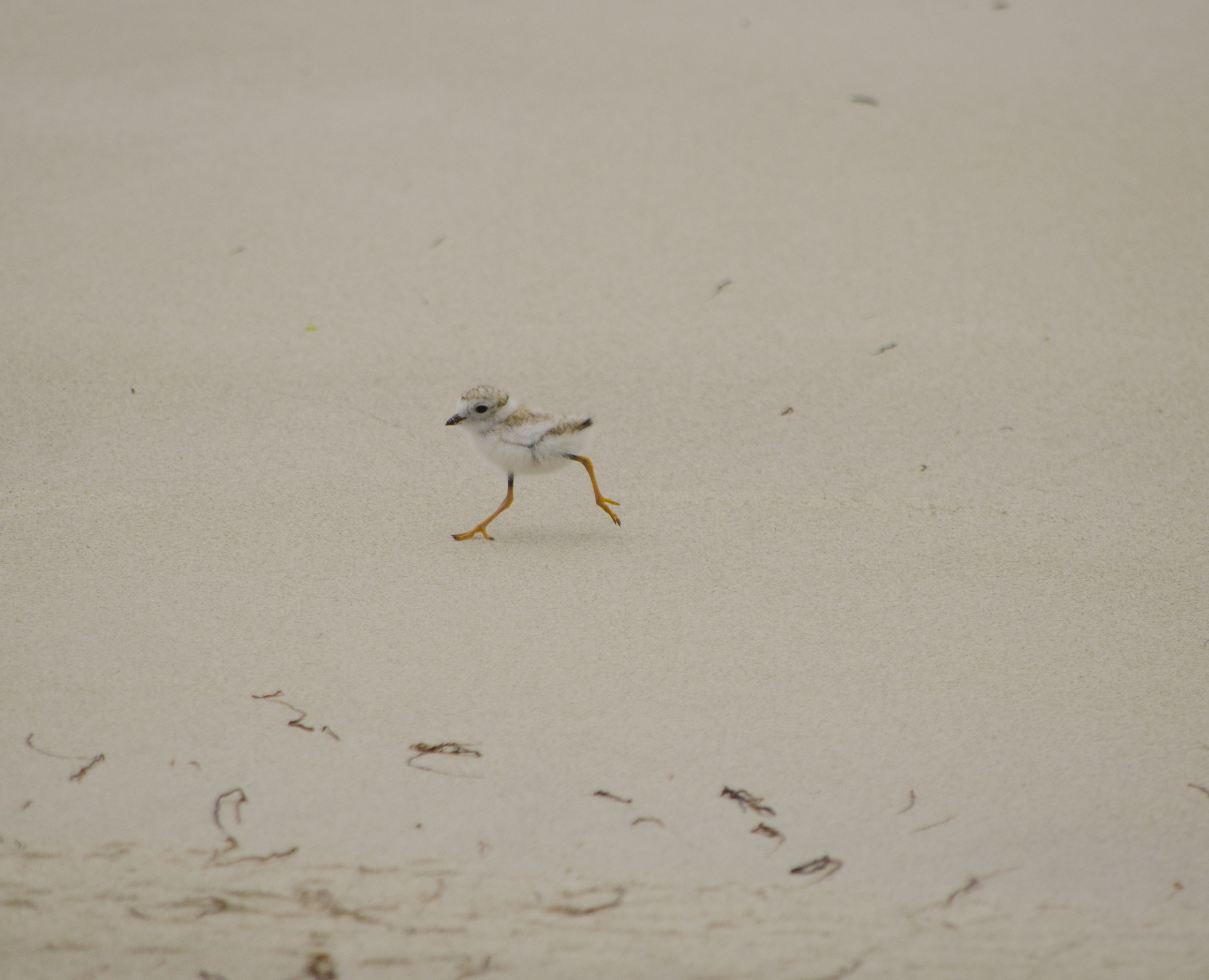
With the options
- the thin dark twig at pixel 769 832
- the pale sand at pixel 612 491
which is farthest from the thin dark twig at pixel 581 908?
the thin dark twig at pixel 769 832

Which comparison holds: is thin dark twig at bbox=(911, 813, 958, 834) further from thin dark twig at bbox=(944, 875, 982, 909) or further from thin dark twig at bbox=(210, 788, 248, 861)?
thin dark twig at bbox=(210, 788, 248, 861)

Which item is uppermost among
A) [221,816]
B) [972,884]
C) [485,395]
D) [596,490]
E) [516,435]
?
[485,395]

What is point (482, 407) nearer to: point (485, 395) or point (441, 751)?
point (485, 395)

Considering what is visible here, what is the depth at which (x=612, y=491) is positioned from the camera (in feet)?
15.4

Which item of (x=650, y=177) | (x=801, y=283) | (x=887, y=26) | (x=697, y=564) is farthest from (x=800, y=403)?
(x=887, y=26)

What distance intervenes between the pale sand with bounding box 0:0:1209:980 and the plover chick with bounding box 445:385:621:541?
31cm

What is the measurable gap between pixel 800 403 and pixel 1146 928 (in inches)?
130

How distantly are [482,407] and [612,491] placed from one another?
2.68ft

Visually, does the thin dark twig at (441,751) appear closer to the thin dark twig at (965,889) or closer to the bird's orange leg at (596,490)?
the thin dark twig at (965,889)

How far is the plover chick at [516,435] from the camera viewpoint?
4145 mm

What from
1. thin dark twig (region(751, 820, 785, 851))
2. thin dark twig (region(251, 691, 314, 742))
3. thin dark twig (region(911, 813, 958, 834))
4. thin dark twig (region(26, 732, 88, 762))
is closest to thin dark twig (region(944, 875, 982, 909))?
thin dark twig (region(911, 813, 958, 834))

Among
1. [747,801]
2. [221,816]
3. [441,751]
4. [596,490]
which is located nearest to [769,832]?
[747,801]

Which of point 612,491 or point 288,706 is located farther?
point 612,491

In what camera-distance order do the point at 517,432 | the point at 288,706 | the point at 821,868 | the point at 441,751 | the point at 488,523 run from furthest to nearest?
the point at 488,523 → the point at 517,432 → the point at 288,706 → the point at 441,751 → the point at 821,868
